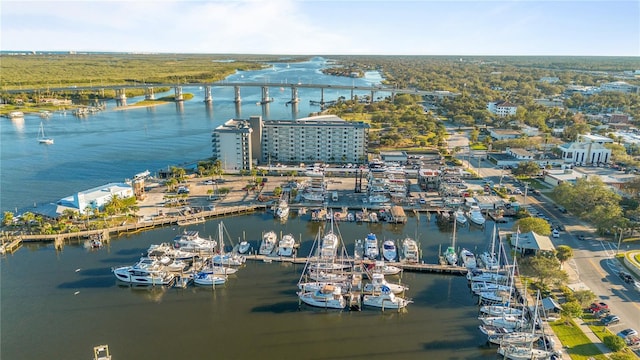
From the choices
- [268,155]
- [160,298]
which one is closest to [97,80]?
→ [268,155]

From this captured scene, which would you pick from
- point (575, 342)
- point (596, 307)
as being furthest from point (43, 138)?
point (596, 307)

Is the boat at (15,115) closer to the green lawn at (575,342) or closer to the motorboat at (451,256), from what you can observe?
the motorboat at (451,256)

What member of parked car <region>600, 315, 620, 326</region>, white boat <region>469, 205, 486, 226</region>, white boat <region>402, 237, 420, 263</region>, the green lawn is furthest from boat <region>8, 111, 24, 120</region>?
parked car <region>600, 315, 620, 326</region>

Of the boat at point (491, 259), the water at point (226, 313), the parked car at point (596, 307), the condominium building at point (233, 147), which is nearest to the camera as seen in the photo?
the water at point (226, 313)

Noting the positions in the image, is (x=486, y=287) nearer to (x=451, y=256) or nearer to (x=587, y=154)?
(x=451, y=256)

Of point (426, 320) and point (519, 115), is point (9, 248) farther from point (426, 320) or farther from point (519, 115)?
point (519, 115)

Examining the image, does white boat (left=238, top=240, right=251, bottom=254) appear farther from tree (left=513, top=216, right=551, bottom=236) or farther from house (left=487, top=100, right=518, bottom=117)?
house (left=487, top=100, right=518, bottom=117)

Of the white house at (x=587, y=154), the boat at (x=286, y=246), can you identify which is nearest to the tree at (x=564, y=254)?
the boat at (x=286, y=246)
